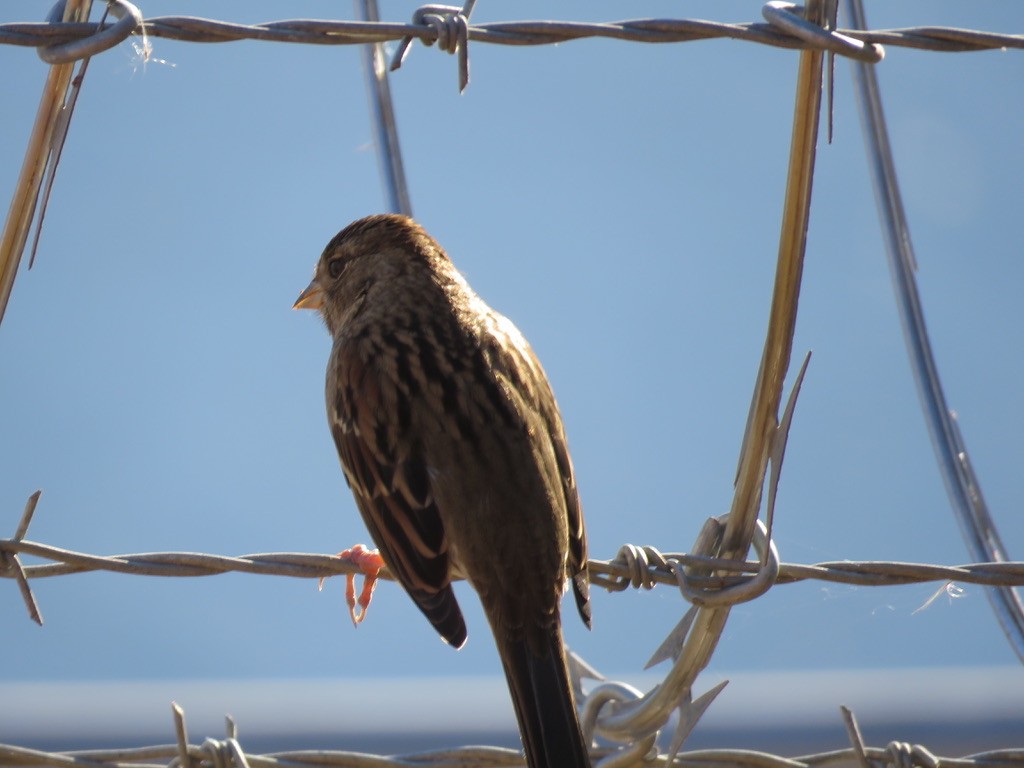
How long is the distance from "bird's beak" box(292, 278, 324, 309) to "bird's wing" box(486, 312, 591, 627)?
2.73 ft

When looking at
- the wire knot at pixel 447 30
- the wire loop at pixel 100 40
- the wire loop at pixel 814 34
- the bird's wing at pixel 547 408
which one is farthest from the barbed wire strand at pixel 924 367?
the wire loop at pixel 100 40

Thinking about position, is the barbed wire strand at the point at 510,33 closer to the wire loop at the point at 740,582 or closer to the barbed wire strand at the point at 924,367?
the wire loop at the point at 740,582

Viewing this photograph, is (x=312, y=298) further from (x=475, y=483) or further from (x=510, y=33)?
(x=510, y=33)

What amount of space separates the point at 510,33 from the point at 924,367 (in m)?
2.16

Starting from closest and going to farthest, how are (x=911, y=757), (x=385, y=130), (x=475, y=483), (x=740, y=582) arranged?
(x=740, y=582), (x=911, y=757), (x=475, y=483), (x=385, y=130)

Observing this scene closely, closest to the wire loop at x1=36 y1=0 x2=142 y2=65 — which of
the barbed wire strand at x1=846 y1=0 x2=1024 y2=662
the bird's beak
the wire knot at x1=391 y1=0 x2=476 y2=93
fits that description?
the wire knot at x1=391 y1=0 x2=476 y2=93

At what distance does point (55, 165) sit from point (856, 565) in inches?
70.6

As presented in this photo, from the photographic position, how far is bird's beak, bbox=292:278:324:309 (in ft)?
14.5

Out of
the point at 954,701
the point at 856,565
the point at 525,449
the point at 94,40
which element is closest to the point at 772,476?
the point at 856,565

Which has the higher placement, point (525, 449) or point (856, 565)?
point (525, 449)

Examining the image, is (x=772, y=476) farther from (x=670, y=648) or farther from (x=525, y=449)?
(x=525, y=449)

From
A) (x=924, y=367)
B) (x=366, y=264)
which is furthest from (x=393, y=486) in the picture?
(x=924, y=367)

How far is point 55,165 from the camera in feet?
8.23

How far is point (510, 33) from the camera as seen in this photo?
2.65 metres
